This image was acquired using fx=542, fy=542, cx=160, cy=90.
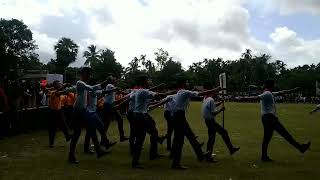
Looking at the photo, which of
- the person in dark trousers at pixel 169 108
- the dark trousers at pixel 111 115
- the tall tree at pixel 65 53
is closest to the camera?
the person in dark trousers at pixel 169 108

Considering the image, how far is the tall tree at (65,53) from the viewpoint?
117938 millimetres

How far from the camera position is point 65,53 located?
119188 millimetres

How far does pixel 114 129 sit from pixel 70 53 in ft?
330

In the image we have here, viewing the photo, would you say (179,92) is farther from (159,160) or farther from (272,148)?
(272,148)

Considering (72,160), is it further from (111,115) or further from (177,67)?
(177,67)

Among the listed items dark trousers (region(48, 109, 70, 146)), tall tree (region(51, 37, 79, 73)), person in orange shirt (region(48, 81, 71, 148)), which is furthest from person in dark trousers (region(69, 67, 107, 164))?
tall tree (region(51, 37, 79, 73))

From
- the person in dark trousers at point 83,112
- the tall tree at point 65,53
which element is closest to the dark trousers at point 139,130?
the person in dark trousers at point 83,112

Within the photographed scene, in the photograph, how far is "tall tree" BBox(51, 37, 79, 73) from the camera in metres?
118

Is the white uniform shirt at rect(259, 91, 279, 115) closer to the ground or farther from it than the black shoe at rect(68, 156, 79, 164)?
farther from it

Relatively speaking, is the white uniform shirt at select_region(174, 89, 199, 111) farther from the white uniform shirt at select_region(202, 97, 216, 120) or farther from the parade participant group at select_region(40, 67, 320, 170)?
the white uniform shirt at select_region(202, 97, 216, 120)

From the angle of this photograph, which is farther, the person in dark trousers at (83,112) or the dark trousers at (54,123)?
the dark trousers at (54,123)

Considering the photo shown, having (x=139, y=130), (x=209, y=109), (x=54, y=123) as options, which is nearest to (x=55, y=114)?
(x=54, y=123)

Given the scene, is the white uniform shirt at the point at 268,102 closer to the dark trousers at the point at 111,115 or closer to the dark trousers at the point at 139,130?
the dark trousers at the point at 139,130

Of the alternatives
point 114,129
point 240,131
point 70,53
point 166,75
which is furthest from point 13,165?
point 70,53
